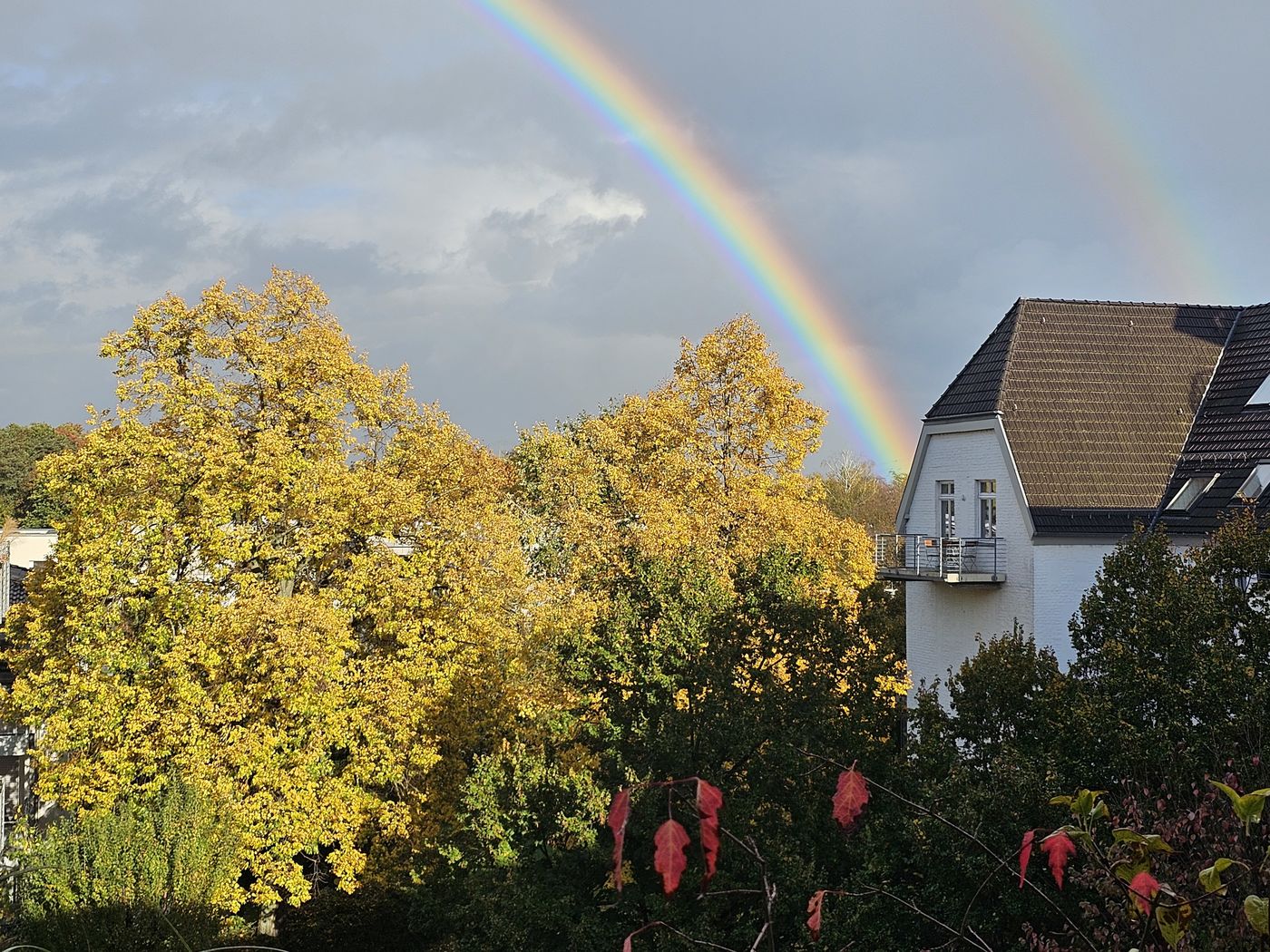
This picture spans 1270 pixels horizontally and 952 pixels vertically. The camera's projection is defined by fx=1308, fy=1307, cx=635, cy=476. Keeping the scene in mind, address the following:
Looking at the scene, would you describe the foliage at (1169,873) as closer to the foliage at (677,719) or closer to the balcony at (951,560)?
the foliage at (677,719)

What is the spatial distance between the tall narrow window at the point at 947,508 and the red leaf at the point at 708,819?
1057 inches

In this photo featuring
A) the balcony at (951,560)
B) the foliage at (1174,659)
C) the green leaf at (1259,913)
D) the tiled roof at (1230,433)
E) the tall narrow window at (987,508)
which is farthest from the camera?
the tall narrow window at (987,508)

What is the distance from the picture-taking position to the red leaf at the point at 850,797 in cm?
359

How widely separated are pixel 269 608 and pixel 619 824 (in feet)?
67.6

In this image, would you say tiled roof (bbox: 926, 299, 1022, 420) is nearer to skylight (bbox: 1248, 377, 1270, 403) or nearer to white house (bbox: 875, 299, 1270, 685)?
white house (bbox: 875, 299, 1270, 685)

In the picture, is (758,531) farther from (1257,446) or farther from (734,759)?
(734,759)

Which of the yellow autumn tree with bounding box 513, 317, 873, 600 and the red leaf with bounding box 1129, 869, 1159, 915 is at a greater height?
the yellow autumn tree with bounding box 513, 317, 873, 600

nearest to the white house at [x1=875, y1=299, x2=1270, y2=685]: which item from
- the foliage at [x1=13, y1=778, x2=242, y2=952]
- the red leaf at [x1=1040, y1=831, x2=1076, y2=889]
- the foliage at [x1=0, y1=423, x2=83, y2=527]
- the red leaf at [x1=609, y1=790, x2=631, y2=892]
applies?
the foliage at [x1=13, y1=778, x2=242, y2=952]

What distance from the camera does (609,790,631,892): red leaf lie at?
275cm

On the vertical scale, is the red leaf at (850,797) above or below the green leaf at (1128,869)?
above

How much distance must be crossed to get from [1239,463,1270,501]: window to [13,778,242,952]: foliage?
60.7 feet

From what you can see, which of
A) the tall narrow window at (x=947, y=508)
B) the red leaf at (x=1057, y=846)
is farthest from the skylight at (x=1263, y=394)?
the red leaf at (x=1057, y=846)

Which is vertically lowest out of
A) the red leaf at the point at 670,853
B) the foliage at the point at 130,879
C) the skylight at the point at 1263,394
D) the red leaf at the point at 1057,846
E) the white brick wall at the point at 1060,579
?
the foliage at the point at 130,879

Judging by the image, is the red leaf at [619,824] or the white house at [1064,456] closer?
the red leaf at [619,824]
